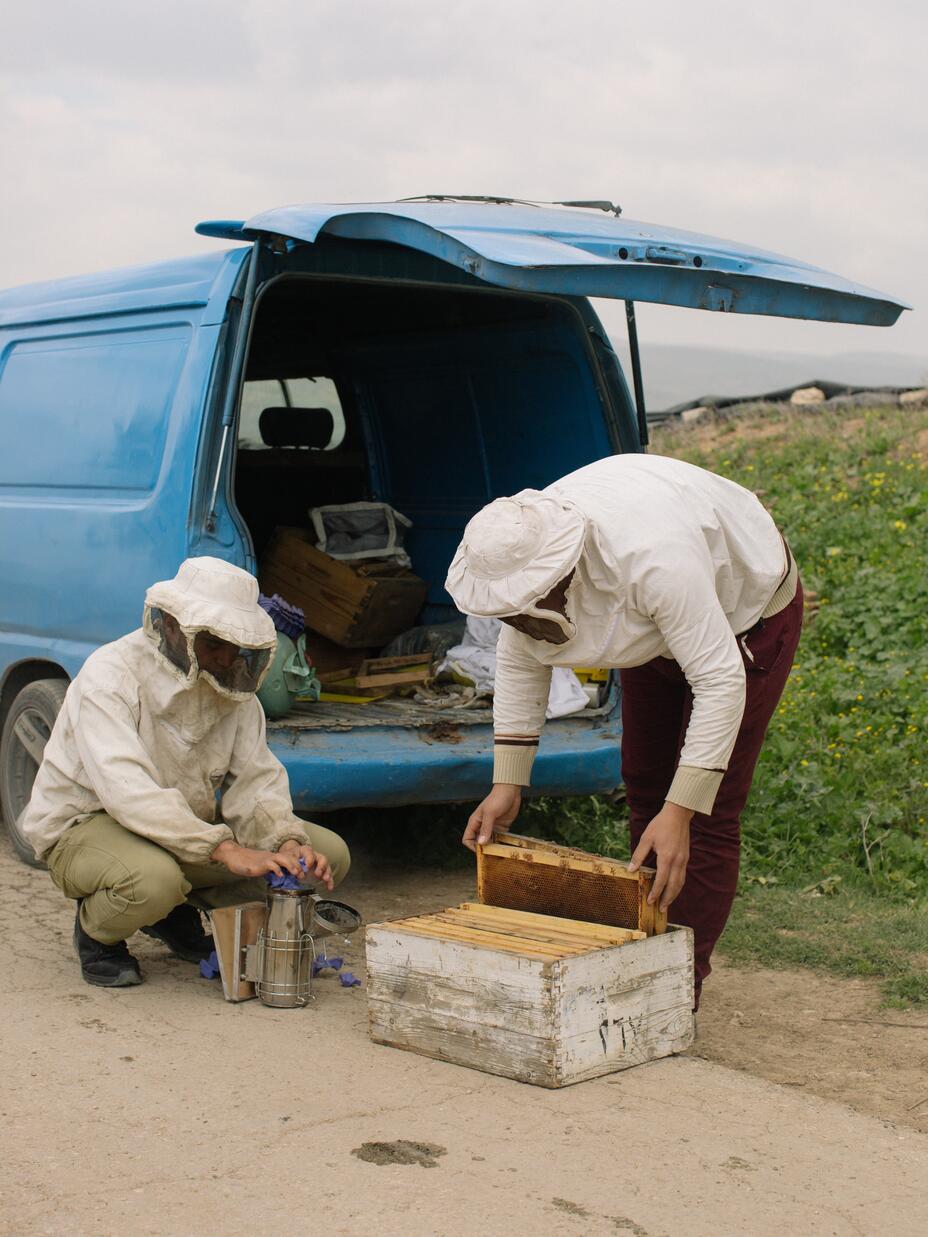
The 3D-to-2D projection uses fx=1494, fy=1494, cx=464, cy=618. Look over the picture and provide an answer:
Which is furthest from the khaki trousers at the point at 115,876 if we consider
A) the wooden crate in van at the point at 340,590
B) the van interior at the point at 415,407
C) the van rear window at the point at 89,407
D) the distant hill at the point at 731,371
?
the distant hill at the point at 731,371

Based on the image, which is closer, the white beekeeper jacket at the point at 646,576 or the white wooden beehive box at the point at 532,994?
the white beekeeper jacket at the point at 646,576

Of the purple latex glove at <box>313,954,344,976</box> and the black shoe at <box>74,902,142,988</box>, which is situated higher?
the black shoe at <box>74,902,142,988</box>

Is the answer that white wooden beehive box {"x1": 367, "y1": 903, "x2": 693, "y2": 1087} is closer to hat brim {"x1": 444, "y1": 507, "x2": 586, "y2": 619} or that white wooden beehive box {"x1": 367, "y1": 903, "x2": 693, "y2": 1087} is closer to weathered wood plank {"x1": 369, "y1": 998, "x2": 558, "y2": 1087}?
weathered wood plank {"x1": 369, "y1": 998, "x2": 558, "y2": 1087}

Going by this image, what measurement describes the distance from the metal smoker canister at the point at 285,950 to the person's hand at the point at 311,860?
0.13m

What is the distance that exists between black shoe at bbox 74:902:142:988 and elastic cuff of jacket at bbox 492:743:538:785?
4.29 feet

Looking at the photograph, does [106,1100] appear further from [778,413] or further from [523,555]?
[778,413]

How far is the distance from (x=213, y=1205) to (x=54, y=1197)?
339 millimetres

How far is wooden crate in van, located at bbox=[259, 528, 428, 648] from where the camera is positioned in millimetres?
7059

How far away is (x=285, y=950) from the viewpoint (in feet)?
14.2

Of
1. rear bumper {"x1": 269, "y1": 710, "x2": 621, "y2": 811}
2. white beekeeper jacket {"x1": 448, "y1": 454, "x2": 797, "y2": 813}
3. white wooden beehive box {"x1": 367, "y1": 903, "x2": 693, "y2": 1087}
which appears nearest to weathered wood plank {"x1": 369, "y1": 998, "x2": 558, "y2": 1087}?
white wooden beehive box {"x1": 367, "y1": 903, "x2": 693, "y2": 1087}

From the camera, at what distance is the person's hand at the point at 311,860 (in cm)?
443

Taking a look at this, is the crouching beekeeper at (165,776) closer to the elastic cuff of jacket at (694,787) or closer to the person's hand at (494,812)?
the person's hand at (494,812)

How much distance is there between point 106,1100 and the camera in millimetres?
3637

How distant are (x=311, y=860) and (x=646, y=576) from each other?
4.77 ft
